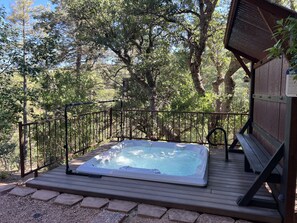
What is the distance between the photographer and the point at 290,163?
2.09 metres

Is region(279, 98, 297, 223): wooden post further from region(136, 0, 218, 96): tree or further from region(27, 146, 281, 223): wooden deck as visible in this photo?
region(136, 0, 218, 96): tree

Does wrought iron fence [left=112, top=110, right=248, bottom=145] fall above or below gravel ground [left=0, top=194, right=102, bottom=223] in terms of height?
above

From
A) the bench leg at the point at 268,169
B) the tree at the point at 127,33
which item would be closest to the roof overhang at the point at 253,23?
the bench leg at the point at 268,169

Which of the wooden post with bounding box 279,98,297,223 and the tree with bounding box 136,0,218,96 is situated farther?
the tree with bounding box 136,0,218,96

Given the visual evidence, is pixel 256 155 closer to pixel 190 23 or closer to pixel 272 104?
pixel 272 104

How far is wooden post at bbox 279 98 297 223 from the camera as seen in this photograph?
6.71 ft

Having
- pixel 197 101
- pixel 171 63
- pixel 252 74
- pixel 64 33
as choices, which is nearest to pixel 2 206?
pixel 252 74

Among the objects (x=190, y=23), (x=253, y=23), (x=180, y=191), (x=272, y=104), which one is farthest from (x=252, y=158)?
(x=190, y=23)

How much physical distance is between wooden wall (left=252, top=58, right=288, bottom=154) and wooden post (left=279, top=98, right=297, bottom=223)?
33cm

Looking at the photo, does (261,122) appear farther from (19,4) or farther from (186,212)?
(19,4)

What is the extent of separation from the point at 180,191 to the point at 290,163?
46.2 inches

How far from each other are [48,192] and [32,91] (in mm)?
3558

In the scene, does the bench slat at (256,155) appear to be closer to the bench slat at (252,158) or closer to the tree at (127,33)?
the bench slat at (252,158)

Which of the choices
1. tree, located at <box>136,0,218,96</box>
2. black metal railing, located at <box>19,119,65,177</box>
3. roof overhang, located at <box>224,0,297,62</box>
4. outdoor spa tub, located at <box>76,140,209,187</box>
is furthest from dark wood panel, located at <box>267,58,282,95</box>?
tree, located at <box>136,0,218,96</box>
